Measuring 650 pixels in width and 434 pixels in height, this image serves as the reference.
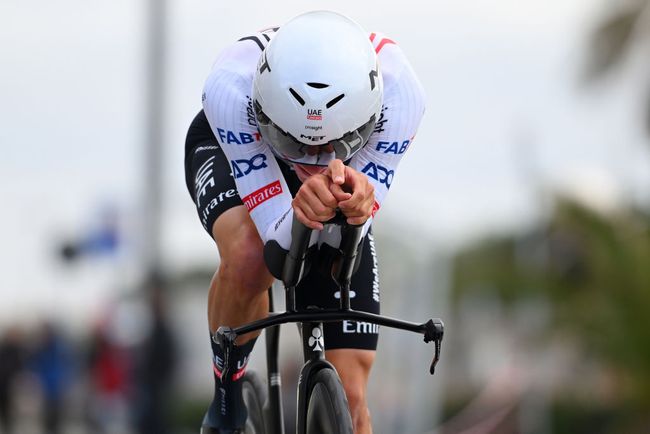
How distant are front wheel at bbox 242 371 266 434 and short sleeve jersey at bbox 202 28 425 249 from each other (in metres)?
1.27

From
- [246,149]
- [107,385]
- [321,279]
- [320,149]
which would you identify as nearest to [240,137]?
[246,149]

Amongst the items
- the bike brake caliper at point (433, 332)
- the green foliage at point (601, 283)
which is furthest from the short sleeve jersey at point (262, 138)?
the green foliage at point (601, 283)

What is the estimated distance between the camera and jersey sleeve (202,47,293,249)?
620 centimetres

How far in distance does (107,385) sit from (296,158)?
1260 cm

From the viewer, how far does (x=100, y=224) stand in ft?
74.5

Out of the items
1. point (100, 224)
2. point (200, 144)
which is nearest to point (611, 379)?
point (100, 224)

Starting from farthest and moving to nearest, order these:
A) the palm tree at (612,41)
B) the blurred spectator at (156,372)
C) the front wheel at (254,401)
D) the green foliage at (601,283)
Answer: the palm tree at (612,41)
the green foliage at (601,283)
the blurred spectator at (156,372)
the front wheel at (254,401)

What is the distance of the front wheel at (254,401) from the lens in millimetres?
7113

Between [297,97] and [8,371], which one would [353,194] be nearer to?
[297,97]

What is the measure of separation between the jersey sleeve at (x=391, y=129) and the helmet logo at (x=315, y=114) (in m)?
0.52

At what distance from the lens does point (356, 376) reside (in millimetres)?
6586

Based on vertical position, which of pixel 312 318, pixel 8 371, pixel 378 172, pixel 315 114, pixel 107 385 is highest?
pixel 315 114

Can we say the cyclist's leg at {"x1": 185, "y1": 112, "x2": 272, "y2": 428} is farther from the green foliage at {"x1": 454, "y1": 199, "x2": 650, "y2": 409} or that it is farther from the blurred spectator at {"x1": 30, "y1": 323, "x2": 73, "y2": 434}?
the blurred spectator at {"x1": 30, "y1": 323, "x2": 73, "y2": 434}

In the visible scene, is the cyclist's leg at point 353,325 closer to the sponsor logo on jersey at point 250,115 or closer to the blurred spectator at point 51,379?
the sponsor logo on jersey at point 250,115
